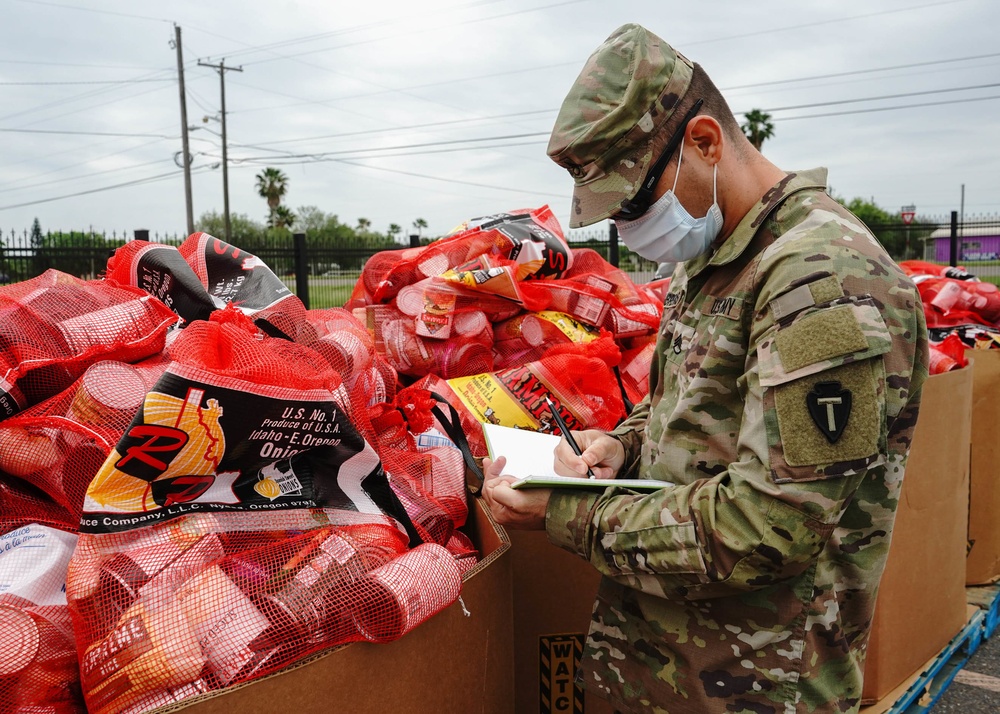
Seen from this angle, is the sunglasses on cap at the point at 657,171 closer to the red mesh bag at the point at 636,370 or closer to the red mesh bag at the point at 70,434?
the red mesh bag at the point at 70,434

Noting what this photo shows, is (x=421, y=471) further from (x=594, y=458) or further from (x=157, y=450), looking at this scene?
(x=157, y=450)

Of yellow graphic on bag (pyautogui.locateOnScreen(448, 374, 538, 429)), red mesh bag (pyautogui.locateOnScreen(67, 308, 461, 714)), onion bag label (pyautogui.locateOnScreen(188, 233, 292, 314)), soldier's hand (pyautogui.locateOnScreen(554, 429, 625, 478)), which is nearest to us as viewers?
red mesh bag (pyautogui.locateOnScreen(67, 308, 461, 714))

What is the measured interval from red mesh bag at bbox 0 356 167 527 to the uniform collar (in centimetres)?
115

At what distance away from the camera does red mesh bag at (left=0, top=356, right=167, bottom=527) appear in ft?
4.75

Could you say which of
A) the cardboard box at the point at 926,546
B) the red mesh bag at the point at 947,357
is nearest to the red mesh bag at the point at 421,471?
the cardboard box at the point at 926,546

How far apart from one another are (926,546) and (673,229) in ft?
6.29

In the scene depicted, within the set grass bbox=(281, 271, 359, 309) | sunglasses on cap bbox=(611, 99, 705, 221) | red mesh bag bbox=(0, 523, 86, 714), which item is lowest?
grass bbox=(281, 271, 359, 309)

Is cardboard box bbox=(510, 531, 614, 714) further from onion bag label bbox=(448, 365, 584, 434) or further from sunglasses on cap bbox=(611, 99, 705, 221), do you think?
sunglasses on cap bbox=(611, 99, 705, 221)

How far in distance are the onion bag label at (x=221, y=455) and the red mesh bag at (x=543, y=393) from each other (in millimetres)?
857

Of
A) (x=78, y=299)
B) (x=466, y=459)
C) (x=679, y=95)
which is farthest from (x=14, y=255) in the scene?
(x=679, y=95)

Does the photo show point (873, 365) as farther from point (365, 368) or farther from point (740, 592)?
point (365, 368)

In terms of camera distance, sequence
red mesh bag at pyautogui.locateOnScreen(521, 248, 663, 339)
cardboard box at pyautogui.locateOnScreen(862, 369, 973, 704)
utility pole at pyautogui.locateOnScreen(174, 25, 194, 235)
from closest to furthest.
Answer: cardboard box at pyautogui.locateOnScreen(862, 369, 973, 704)
red mesh bag at pyautogui.locateOnScreen(521, 248, 663, 339)
utility pole at pyautogui.locateOnScreen(174, 25, 194, 235)

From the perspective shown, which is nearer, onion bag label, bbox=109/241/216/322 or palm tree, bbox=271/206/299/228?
onion bag label, bbox=109/241/216/322

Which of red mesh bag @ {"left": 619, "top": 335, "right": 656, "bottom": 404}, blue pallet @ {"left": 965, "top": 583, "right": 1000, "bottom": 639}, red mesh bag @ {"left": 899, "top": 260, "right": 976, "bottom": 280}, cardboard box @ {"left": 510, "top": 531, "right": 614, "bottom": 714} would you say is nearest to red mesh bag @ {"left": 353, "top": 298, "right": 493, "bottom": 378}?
red mesh bag @ {"left": 619, "top": 335, "right": 656, "bottom": 404}
